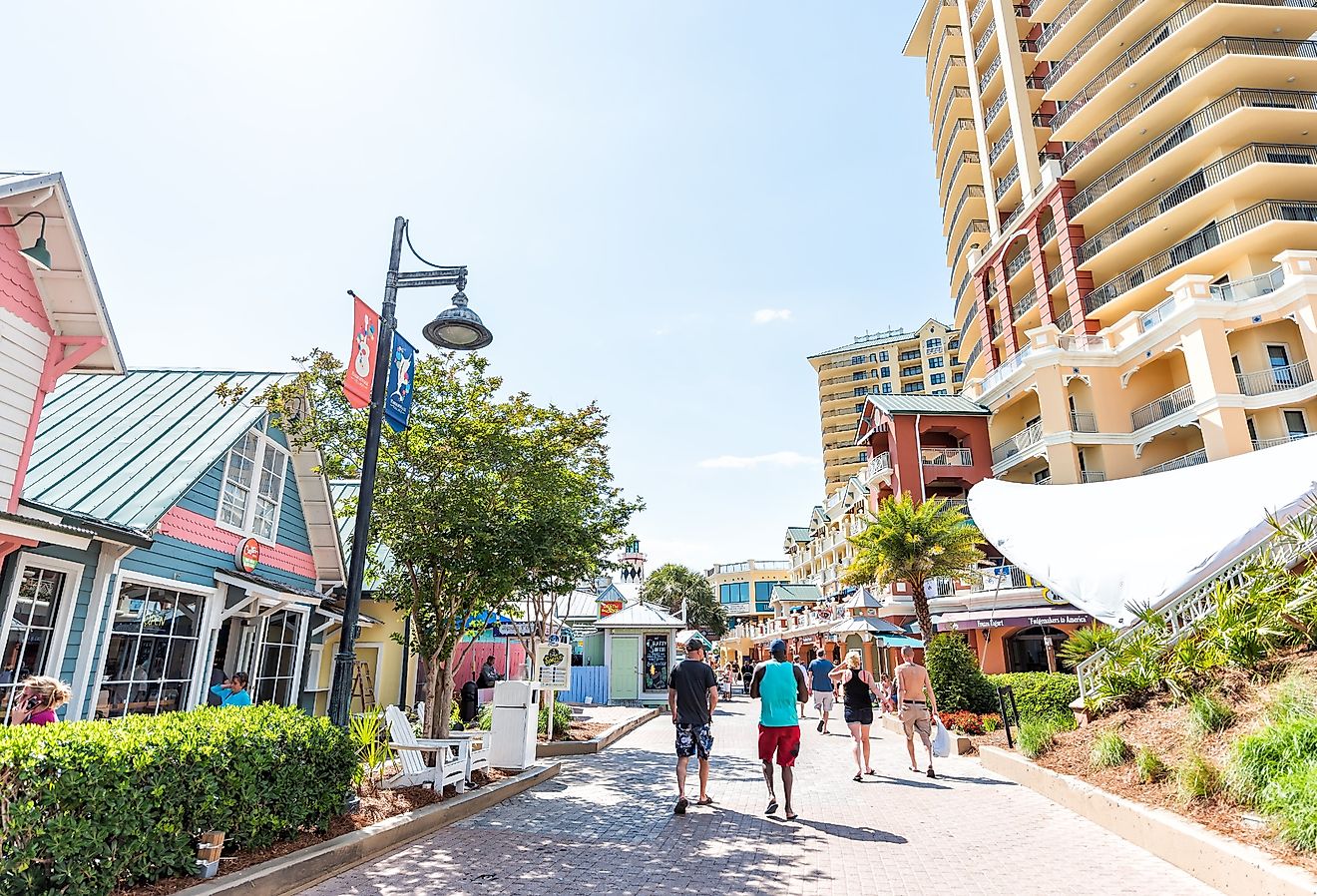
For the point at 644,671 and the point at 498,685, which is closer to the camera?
the point at 498,685

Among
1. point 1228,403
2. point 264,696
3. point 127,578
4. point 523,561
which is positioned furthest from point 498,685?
point 1228,403

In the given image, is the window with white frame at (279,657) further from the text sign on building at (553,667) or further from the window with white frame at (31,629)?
the window with white frame at (31,629)

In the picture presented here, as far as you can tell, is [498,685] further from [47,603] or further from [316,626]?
[316,626]

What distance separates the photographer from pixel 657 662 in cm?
2712

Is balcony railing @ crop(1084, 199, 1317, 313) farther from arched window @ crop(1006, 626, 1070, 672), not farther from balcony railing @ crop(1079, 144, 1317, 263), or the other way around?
arched window @ crop(1006, 626, 1070, 672)

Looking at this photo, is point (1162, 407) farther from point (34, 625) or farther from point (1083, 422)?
point (34, 625)

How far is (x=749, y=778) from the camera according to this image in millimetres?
10461

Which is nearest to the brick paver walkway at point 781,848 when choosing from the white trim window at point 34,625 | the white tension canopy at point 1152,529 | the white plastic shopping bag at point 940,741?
the white plastic shopping bag at point 940,741

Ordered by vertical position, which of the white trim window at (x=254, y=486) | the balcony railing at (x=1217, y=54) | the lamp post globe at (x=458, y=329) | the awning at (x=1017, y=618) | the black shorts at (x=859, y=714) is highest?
the balcony railing at (x=1217, y=54)

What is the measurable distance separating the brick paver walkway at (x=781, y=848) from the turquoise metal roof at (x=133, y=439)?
595 cm

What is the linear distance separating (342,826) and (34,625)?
471 cm

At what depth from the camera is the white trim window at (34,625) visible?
7.81 meters

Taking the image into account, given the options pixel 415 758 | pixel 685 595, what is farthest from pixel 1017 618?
pixel 685 595

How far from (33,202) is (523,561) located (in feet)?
23.6
